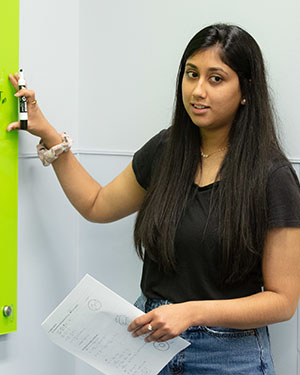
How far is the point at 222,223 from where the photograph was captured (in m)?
1.43

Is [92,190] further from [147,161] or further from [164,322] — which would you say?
[164,322]

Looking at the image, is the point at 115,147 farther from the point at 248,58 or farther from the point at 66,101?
the point at 248,58

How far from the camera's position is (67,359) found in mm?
1985

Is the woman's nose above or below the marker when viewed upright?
above

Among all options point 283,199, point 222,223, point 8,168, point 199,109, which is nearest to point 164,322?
point 222,223

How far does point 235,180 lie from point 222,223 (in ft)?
0.35

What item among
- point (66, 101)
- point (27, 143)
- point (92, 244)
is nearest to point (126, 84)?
point (66, 101)

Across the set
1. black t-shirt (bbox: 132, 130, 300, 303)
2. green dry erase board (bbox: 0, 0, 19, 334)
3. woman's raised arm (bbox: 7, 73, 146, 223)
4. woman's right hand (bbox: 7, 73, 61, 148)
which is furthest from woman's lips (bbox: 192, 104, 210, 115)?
green dry erase board (bbox: 0, 0, 19, 334)

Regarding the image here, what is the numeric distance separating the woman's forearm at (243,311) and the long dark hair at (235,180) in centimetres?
8

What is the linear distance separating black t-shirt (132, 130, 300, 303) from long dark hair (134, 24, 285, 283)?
0.02 m

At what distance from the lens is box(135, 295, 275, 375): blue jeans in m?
1.44

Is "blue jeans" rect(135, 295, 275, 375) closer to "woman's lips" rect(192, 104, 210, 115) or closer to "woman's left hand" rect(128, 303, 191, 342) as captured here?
"woman's left hand" rect(128, 303, 191, 342)

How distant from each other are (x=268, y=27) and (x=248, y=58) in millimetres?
239

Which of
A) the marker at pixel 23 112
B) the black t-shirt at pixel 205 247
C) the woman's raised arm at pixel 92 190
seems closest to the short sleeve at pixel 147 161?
the woman's raised arm at pixel 92 190
